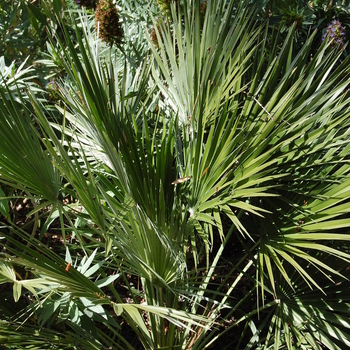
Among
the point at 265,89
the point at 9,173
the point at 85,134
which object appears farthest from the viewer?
the point at 85,134

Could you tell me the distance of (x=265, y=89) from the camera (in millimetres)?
1639

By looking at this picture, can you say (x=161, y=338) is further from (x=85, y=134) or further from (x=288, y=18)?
(x=288, y=18)

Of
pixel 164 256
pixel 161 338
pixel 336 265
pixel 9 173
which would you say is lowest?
pixel 161 338

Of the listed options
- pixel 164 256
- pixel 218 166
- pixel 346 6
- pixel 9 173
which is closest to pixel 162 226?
pixel 164 256

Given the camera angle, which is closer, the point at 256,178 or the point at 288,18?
the point at 256,178

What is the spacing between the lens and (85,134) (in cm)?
182

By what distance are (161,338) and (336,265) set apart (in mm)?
709

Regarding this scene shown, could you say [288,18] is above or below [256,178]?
above

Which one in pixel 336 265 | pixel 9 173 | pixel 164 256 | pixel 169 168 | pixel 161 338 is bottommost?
pixel 161 338

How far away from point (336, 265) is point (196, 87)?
2.73ft

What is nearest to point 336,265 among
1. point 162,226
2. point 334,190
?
point 334,190

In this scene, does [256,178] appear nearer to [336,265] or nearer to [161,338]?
[336,265]

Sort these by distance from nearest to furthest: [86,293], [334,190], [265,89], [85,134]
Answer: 1. [86,293]
2. [334,190]
3. [265,89]
4. [85,134]

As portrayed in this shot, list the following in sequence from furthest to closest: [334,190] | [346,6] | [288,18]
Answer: [346,6] < [288,18] < [334,190]
